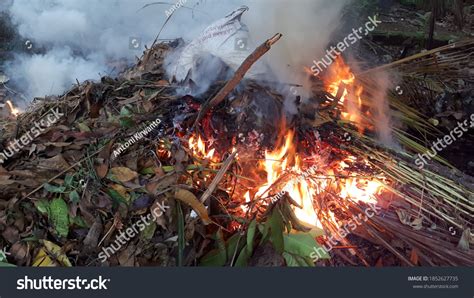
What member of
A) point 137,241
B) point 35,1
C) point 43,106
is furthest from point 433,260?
point 35,1

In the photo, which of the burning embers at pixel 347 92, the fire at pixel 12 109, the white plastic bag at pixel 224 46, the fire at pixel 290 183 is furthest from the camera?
the fire at pixel 12 109

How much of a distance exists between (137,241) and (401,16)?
6.11 m

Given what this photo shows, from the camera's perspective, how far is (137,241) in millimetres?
2764

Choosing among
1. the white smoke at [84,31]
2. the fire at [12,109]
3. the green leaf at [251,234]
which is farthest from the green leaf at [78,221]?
the white smoke at [84,31]

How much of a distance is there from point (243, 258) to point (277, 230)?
0.96 ft

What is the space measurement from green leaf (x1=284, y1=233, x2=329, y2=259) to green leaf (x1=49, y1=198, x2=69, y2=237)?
4.88 feet

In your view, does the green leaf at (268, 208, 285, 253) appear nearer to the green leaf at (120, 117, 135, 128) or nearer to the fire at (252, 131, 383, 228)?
the fire at (252, 131, 383, 228)

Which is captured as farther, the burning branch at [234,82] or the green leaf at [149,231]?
the burning branch at [234,82]

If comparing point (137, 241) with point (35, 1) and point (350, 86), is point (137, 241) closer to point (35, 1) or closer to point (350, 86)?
point (350, 86)

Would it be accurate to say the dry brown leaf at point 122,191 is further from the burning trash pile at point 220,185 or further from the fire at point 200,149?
the fire at point 200,149

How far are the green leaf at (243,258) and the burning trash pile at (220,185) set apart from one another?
0.05 feet

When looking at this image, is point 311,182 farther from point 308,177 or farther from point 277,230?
point 277,230

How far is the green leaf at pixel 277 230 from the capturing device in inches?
107

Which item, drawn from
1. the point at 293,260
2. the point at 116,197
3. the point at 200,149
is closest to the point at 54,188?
the point at 116,197
